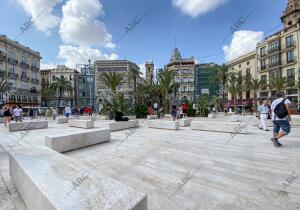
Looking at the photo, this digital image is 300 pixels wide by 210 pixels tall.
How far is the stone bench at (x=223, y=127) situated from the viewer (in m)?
9.84

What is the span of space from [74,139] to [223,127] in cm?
736

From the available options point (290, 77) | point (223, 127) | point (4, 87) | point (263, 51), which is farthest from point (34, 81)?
point (290, 77)

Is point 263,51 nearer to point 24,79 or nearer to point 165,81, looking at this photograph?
point 165,81

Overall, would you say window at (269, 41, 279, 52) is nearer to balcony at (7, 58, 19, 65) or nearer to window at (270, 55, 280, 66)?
window at (270, 55, 280, 66)

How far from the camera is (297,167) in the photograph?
4453 mm

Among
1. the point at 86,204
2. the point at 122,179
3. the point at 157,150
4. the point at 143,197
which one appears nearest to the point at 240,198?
the point at 143,197

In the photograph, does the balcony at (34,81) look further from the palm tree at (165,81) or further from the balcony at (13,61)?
the palm tree at (165,81)

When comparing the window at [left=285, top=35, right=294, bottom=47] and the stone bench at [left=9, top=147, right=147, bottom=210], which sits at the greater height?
the window at [left=285, top=35, right=294, bottom=47]

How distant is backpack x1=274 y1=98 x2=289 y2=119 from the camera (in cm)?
606

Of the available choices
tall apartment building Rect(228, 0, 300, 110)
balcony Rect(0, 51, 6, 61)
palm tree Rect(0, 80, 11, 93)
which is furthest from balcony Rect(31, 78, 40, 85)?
tall apartment building Rect(228, 0, 300, 110)

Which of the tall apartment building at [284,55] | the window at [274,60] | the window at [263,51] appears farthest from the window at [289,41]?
the window at [263,51]

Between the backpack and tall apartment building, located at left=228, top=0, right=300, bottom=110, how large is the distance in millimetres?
35303

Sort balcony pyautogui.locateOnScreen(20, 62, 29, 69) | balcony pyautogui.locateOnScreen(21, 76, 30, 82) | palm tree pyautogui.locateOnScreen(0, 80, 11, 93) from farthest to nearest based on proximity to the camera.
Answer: balcony pyautogui.locateOnScreen(21, 76, 30, 82), balcony pyautogui.locateOnScreen(20, 62, 29, 69), palm tree pyautogui.locateOnScreen(0, 80, 11, 93)

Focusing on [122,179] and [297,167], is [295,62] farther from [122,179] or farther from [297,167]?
[122,179]
